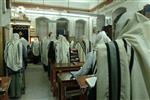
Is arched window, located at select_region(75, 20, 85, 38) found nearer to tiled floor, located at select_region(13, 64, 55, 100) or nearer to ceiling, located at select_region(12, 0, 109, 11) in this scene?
ceiling, located at select_region(12, 0, 109, 11)

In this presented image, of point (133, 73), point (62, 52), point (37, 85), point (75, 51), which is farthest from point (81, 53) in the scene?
point (133, 73)

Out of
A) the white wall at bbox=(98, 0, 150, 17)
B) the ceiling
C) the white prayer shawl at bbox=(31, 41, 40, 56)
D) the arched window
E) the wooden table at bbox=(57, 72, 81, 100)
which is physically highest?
the ceiling

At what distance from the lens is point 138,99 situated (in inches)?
36.0

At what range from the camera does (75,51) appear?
6617 mm

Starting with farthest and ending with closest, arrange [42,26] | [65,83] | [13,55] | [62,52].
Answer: [42,26]
[62,52]
[13,55]
[65,83]

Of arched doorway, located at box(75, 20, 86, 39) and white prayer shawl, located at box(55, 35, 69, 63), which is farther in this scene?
arched doorway, located at box(75, 20, 86, 39)

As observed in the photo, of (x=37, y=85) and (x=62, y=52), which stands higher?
(x=62, y=52)

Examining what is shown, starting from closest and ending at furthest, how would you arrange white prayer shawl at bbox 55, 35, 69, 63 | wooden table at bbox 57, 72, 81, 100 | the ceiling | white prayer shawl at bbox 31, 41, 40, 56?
wooden table at bbox 57, 72, 81, 100 < white prayer shawl at bbox 55, 35, 69, 63 < white prayer shawl at bbox 31, 41, 40, 56 < the ceiling

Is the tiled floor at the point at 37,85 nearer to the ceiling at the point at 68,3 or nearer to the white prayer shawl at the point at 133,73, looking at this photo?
the ceiling at the point at 68,3

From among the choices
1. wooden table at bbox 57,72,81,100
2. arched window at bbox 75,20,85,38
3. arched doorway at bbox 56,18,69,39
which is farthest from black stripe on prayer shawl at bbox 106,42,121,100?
arched window at bbox 75,20,85,38

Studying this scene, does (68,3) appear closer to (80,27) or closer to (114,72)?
(80,27)

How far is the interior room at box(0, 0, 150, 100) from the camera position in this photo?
35.9 inches

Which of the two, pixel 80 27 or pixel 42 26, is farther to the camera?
pixel 80 27

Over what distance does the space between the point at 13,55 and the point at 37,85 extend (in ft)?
5.34
